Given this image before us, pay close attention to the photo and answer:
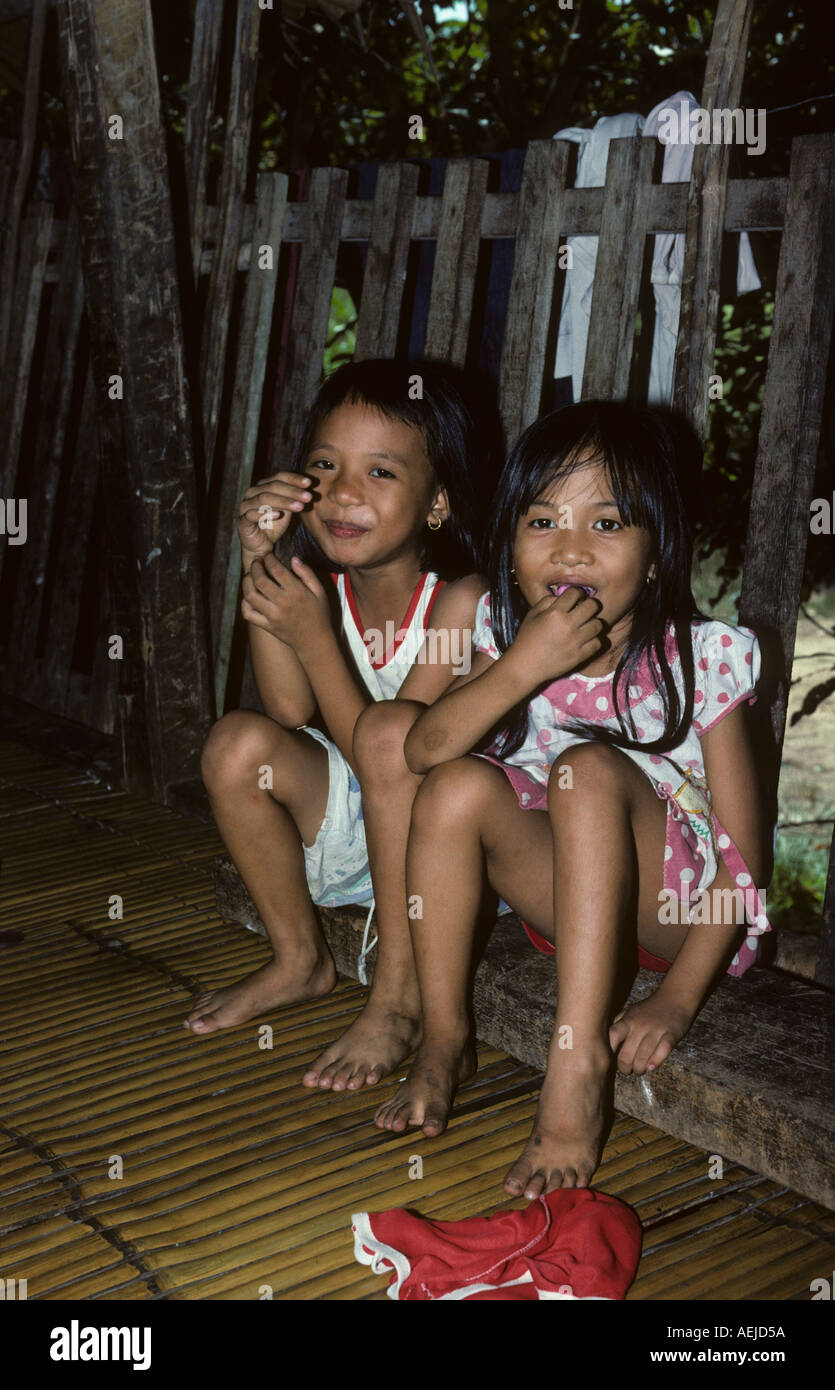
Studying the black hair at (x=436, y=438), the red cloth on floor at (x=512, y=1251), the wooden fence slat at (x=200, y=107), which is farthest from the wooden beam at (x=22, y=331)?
the red cloth on floor at (x=512, y=1251)

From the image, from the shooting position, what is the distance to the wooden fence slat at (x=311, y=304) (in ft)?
11.5

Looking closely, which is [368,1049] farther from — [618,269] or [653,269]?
[653,269]

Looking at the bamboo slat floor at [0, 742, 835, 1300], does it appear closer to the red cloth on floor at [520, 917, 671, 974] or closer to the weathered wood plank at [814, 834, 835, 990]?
the red cloth on floor at [520, 917, 671, 974]

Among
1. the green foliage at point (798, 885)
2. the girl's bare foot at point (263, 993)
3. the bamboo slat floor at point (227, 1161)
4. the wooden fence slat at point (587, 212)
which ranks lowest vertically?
the green foliage at point (798, 885)

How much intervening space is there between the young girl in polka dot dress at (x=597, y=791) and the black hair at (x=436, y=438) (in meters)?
0.35

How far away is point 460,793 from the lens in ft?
6.72

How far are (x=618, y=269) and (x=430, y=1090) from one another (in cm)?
177

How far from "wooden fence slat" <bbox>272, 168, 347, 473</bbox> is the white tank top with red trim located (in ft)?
3.31

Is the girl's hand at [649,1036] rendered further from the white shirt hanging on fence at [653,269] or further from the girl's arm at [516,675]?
the white shirt hanging on fence at [653,269]

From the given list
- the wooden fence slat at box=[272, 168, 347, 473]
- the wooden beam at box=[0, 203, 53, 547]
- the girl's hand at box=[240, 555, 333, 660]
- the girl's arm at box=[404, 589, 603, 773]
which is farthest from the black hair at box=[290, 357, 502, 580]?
the wooden beam at box=[0, 203, 53, 547]

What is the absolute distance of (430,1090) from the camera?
82.0 inches

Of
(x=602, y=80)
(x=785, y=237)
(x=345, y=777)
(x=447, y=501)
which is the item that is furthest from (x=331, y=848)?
(x=602, y=80)

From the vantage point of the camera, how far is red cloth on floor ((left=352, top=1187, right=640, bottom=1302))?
5.41 ft

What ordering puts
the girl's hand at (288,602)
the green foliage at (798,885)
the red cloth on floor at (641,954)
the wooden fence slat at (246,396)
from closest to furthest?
the red cloth on floor at (641,954)
the girl's hand at (288,602)
the wooden fence slat at (246,396)
the green foliage at (798,885)
